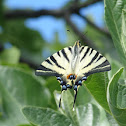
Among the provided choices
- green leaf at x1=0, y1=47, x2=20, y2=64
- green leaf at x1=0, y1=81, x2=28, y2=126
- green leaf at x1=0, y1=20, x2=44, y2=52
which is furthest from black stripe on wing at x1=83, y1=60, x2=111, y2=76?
green leaf at x1=0, y1=20, x2=44, y2=52

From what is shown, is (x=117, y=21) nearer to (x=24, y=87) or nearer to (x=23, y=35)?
(x=24, y=87)

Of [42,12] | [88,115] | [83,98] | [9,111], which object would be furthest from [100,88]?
[42,12]

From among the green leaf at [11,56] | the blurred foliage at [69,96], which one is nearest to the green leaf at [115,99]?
the blurred foliage at [69,96]

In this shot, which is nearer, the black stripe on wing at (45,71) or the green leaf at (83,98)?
the black stripe on wing at (45,71)

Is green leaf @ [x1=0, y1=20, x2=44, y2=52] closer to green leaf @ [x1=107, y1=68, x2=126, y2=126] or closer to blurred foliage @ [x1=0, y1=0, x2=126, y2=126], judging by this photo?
blurred foliage @ [x1=0, y1=0, x2=126, y2=126]

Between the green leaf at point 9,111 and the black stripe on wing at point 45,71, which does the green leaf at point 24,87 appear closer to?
the green leaf at point 9,111

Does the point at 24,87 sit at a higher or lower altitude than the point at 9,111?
higher

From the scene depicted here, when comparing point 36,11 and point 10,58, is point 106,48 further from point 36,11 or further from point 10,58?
point 10,58

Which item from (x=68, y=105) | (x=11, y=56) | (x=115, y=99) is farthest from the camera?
(x=11, y=56)
